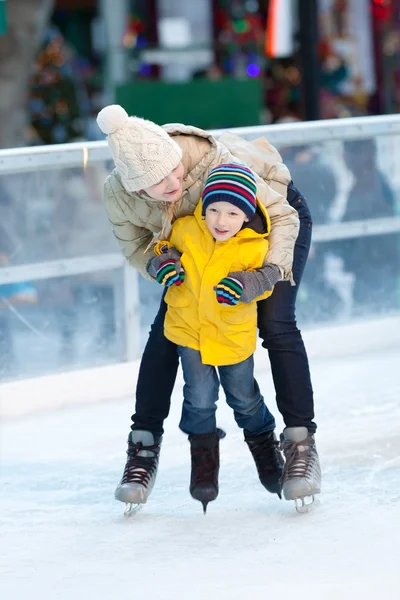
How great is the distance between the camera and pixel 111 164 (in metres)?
4.06

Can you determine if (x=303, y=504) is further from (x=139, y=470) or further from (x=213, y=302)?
(x=213, y=302)

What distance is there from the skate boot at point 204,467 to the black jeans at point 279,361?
0.37 ft

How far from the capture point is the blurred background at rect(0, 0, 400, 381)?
3.97 meters

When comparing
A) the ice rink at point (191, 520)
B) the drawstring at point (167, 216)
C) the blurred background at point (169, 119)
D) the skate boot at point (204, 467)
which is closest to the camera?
the ice rink at point (191, 520)

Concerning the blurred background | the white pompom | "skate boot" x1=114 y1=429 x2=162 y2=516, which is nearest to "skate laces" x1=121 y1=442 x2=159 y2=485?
"skate boot" x1=114 y1=429 x2=162 y2=516

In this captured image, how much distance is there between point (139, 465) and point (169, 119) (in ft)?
16.6

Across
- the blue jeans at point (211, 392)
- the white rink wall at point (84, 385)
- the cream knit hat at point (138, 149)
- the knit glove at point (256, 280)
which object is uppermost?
the cream knit hat at point (138, 149)

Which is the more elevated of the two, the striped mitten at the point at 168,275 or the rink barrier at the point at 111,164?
the striped mitten at the point at 168,275

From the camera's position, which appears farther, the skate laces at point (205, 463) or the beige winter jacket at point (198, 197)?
the skate laces at point (205, 463)

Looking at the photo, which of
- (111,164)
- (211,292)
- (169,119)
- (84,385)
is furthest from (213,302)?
(169,119)

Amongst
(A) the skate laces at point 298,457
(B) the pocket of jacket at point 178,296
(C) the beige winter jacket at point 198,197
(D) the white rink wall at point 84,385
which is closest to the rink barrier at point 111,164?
(D) the white rink wall at point 84,385

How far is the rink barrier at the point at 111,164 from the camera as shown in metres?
3.89

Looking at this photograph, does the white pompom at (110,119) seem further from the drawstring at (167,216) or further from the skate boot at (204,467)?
the skate boot at (204,467)

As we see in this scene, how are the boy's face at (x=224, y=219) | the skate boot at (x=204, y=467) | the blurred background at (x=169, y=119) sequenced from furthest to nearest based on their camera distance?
the blurred background at (x=169, y=119) → the skate boot at (x=204, y=467) → the boy's face at (x=224, y=219)
